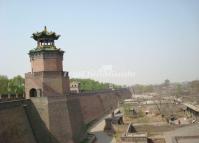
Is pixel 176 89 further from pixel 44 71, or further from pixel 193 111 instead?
pixel 44 71

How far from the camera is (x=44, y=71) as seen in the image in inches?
822

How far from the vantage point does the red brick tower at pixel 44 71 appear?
20.8 meters

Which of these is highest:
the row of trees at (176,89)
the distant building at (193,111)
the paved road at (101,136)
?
the row of trees at (176,89)

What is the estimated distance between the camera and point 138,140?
18688 millimetres

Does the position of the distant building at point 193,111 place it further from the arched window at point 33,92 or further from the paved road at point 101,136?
the arched window at point 33,92

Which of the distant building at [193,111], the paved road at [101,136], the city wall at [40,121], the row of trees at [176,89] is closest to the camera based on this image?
the city wall at [40,121]

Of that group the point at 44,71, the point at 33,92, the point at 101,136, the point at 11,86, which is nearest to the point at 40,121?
the point at 33,92

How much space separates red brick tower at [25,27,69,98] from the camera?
Result: 20844 millimetres

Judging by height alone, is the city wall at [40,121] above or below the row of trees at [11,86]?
below

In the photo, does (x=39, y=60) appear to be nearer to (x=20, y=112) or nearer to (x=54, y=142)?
(x=20, y=112)

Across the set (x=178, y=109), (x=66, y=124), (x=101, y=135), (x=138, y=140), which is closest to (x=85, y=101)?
(x=101, y=135)

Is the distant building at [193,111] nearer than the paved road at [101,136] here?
No

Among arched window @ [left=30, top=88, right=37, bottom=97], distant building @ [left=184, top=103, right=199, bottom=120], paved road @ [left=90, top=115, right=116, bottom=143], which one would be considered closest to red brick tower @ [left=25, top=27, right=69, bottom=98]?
arched window @ [left=30, top=88, right=37, bottom=97]

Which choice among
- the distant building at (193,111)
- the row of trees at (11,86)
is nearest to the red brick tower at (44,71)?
the row of trees at (11,86)
